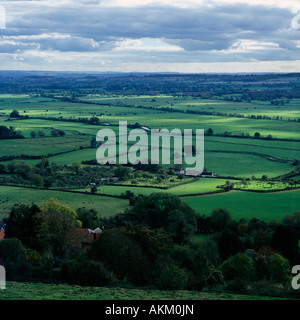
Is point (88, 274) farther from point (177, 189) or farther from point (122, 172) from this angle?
point (122, 172)

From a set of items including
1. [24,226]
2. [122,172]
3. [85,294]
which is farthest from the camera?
[122,172]

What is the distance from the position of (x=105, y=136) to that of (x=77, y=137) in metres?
4.14

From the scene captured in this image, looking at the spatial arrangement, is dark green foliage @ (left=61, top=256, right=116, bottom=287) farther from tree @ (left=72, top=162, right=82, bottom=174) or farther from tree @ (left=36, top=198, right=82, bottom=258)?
tree @ (left=72, top=162, right=82, bottom=174)

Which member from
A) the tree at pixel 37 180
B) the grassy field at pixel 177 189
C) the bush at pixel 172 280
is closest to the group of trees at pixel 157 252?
the bush at pixel 172 280

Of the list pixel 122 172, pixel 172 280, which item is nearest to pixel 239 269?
pixel 172 280

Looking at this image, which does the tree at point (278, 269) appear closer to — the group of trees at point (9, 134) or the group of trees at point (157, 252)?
the group of trees at point (157, 252)

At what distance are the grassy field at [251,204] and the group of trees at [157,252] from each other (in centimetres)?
340

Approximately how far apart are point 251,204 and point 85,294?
1048 inches

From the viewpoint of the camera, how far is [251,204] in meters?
40.4

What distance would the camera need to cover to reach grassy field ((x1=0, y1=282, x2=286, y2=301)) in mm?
14555

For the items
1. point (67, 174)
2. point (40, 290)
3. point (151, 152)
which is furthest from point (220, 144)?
point (40, 290)

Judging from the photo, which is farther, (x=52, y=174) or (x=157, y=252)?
(x=52, y=174)

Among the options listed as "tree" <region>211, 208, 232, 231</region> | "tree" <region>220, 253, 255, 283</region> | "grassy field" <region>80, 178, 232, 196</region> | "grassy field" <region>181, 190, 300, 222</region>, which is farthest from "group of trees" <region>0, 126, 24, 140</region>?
"tree" <region>220, 253, 255, 283</region>
